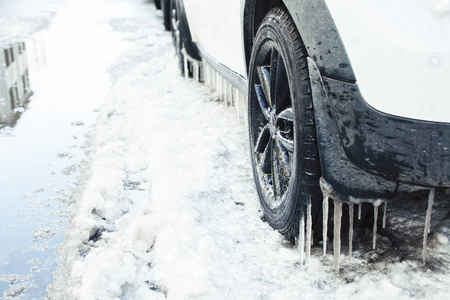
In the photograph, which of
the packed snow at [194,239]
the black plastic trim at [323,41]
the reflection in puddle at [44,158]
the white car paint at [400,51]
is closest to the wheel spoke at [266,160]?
the packed snow at [194,239]

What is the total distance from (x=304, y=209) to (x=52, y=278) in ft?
3.96

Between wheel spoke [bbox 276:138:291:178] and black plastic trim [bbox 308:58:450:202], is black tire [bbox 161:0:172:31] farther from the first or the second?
black plastic trim [bbox 308:58:450:202]

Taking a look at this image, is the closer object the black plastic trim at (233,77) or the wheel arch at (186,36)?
the black plastic trim at (233,77)

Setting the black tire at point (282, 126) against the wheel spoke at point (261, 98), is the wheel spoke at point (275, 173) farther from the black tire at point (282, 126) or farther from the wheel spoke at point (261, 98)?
the wheel spoke at point (261, 98)

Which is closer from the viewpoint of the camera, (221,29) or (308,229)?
(308,229)

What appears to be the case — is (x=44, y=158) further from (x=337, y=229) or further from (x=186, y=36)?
(x=337, y=229)

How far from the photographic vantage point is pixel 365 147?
1.61m

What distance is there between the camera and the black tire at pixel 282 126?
1.80 m

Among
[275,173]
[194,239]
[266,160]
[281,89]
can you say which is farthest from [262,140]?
[194,239]

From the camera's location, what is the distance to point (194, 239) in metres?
2.28

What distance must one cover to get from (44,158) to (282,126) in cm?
212

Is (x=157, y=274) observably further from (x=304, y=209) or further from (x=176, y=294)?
(x=304, y=209)

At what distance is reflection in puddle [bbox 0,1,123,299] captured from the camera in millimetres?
2367

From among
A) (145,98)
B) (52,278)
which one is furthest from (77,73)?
(52,278)
